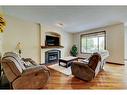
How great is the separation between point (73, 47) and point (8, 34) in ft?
13.6

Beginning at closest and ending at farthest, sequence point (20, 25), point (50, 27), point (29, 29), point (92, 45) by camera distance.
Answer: point (20, 25) < point (29, 29) < point (50, 27) < point (92, 45)

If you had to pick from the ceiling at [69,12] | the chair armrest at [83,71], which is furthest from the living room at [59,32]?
the chair armrest at [83,71]

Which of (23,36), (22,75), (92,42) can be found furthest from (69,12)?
(92,42)

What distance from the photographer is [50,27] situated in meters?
6.46

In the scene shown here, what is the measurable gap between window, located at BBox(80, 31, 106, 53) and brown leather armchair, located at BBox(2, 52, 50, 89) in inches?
170

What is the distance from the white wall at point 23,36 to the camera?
15.5ft

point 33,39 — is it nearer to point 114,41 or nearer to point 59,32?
point 59,32

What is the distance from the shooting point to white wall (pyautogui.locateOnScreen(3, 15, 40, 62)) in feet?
15.5

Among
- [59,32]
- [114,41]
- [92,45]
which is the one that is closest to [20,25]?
[59,32]

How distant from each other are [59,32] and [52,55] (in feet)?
4.76

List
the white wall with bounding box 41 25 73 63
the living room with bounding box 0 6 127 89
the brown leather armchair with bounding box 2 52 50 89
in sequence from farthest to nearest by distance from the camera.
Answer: the white wall with bounding box 41 25 73 63, the living room with bounding box 0 6 127 89, the brown leather armchair with bounding box 2 52 50 89

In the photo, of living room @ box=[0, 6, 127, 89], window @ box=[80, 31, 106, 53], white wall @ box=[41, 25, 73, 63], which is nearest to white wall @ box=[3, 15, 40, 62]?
living room @ box=[0, 6, 127, 89]

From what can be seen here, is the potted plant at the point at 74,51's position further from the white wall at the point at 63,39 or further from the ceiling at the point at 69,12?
the ceiling at the point at 69,12

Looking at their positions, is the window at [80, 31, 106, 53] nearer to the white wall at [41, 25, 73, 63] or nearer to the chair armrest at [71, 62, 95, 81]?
the white wall at [41, 25, 73, 63]
